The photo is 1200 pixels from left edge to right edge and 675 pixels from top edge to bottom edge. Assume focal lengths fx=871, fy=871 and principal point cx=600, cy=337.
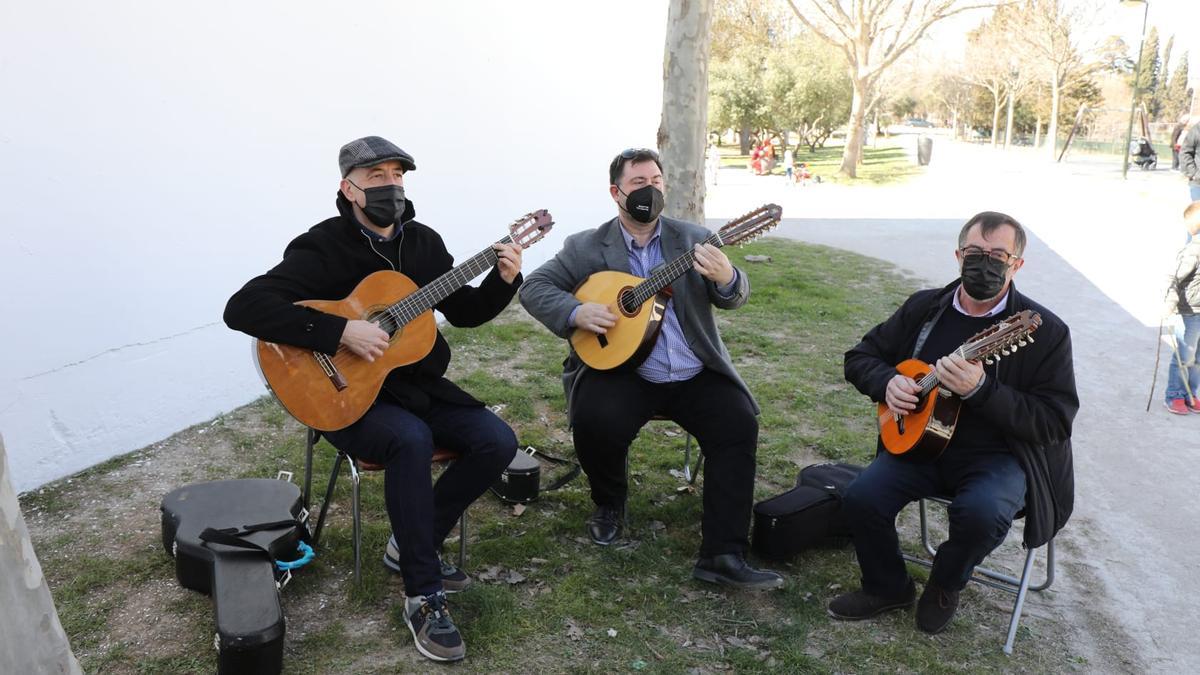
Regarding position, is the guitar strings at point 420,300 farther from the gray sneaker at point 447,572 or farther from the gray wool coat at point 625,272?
the gray sneaker at point 447,572

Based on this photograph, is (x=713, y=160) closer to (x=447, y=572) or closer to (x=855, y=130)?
(x=855, y=130)

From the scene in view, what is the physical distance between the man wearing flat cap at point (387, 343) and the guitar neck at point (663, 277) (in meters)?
0.56

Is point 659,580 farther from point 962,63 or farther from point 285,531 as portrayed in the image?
point 962,63

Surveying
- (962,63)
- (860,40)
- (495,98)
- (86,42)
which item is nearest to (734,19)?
(860,40)

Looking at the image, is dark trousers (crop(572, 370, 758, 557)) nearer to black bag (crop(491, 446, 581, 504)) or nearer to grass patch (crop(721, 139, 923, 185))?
black bag (crop(491, 446, 581, 504))

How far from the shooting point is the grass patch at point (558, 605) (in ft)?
9.98

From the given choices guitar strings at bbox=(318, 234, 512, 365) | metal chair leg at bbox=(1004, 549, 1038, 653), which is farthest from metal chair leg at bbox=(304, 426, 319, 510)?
metal chair leg at bbox=(1004, 549, 1038, 653)

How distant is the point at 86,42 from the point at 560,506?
3.17 meters

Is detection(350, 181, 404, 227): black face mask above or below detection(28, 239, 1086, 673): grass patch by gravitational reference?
above

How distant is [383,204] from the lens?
3.35m

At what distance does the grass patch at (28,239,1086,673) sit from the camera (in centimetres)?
304

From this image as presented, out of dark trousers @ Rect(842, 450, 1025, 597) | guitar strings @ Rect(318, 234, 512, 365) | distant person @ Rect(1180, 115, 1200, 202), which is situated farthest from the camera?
distant person @ Rect(1180, 115, 1200, 202)

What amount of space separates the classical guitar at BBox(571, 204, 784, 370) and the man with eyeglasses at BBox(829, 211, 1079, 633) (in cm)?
75

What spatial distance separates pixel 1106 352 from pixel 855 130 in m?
19.0
